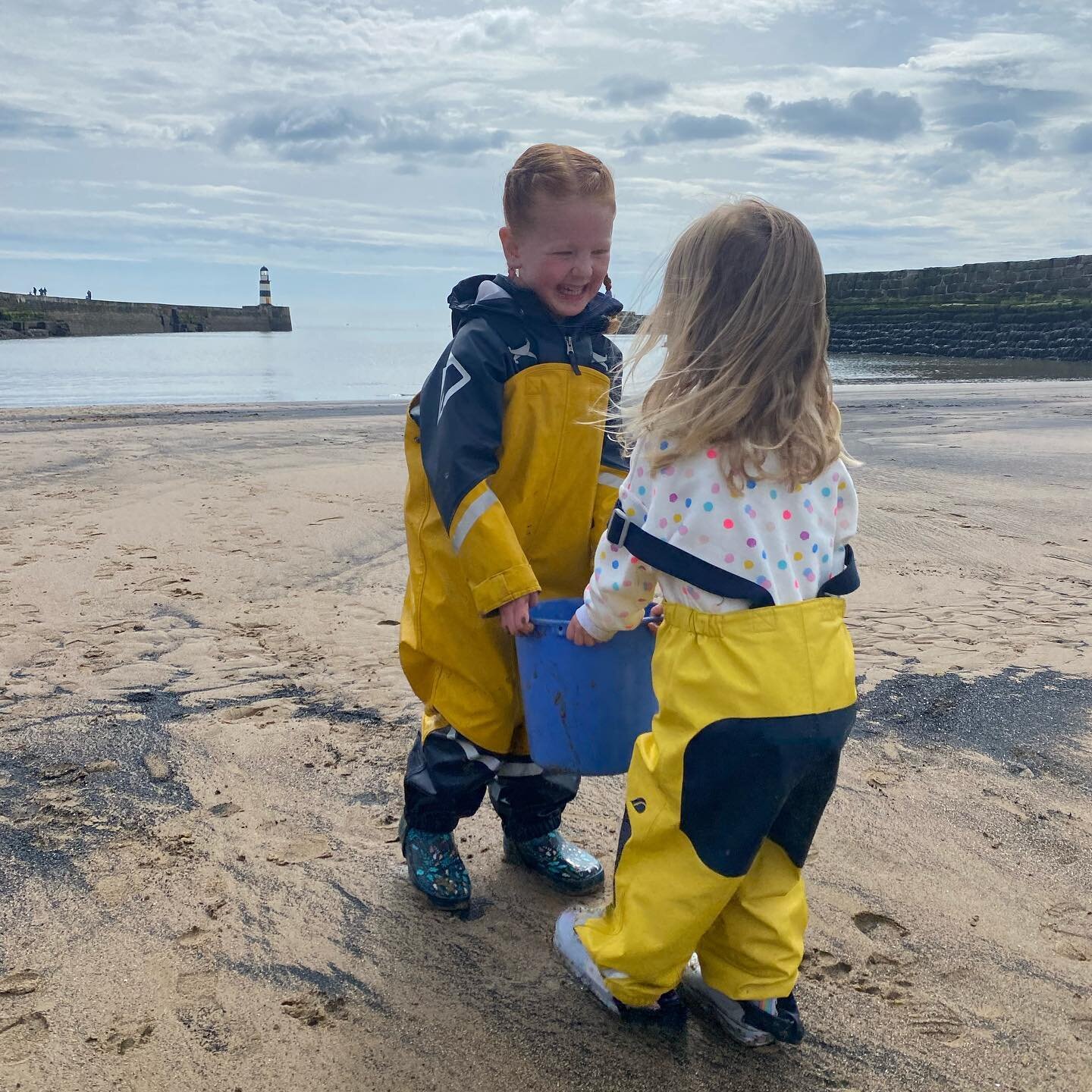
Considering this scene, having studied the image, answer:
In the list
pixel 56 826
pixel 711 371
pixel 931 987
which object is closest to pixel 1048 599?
pixel 931 987

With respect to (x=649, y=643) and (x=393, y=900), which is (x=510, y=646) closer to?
(x=649, y=643)

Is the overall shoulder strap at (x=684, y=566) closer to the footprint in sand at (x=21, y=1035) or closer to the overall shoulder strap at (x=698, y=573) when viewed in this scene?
the overall shoulder strap at (x=698, y=573)

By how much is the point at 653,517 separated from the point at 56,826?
1.85 m

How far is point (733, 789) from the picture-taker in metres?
1.81

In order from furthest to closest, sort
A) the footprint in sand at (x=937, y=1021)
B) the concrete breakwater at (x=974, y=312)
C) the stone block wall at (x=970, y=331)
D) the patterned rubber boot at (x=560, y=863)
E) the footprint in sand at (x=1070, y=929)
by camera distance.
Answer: the concrete breakwater at (x=974, y=312)
the stone block wall at (x=970, y=331)
the patterned rubber boot at (x=560, y=863)
the footprint in sand at (x=1070, y=929)
the footprint in sand at (x=937, y=1021)

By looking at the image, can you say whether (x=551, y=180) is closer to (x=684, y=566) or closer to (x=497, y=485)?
(x=497, y=485)

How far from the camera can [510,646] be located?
2.44 m

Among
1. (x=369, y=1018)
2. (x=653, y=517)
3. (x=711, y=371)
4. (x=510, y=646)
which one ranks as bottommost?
(x=369, y=1018)

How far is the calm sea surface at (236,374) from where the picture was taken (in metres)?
18.2

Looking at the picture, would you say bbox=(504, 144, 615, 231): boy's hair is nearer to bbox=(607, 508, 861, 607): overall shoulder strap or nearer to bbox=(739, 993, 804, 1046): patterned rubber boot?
bbox=(607, 508, 861, 607): overall shoulder strap

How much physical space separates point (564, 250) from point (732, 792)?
1.23 meters

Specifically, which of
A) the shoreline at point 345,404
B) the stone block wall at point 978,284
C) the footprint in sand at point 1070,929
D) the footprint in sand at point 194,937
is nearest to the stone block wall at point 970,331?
the stone block wall at point 978,284

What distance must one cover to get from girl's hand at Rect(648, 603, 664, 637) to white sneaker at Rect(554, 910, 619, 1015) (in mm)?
618

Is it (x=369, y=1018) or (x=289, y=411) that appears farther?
(x=289, y=411)
